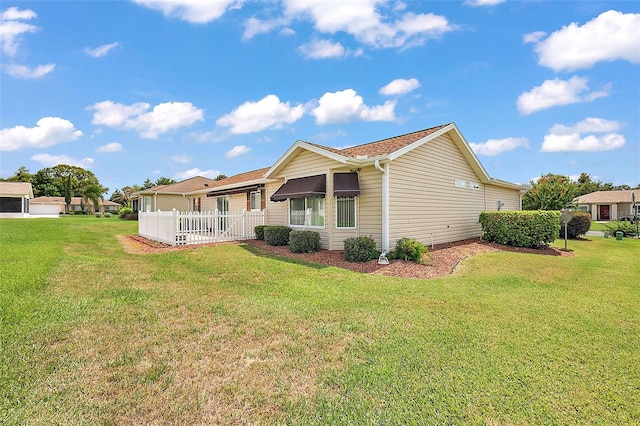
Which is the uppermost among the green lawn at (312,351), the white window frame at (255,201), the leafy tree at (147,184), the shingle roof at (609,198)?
the leafy tree at (147,184)

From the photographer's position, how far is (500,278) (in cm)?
838

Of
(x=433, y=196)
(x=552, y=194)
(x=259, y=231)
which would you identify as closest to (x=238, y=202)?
(x=259, y=231)

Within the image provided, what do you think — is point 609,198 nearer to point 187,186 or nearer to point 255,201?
point 255,201

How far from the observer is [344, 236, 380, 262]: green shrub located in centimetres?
1042

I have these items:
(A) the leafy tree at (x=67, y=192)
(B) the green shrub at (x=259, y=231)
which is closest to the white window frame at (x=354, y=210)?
(B) the green shrub at (x=259, y=231)

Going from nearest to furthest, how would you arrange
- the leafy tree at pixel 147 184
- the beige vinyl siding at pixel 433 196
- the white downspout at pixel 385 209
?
the white downspout at pixel 385 209
the beige vinyl siding at pixel 433 196
the leafy tree at pixel 147 184

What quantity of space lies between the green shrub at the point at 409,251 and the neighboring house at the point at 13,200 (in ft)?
158

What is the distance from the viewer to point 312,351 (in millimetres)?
3984

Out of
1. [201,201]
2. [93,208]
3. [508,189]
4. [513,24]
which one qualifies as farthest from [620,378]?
[93,208]

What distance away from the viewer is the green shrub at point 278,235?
45.1 ft

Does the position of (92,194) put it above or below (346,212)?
above

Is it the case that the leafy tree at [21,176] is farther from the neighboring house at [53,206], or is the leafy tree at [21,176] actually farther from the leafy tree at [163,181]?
the leafy tree at [163,181]

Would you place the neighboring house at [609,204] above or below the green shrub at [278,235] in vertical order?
above

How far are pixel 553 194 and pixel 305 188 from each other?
19.0 metres
